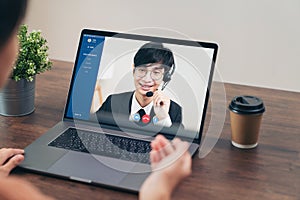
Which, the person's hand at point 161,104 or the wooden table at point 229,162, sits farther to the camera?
the person's hand at point 161,104

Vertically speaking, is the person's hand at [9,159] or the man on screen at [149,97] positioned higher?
the man on screen at [149,97]

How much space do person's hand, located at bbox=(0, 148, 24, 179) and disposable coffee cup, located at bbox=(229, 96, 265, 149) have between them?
564 mm

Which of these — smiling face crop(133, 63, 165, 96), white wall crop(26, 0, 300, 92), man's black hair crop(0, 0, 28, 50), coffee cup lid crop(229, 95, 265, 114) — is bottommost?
white wall crop(26, 0, 300, 92)

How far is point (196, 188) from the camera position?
116 cm

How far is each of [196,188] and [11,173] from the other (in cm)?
45

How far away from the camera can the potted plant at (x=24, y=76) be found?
1.47 meters

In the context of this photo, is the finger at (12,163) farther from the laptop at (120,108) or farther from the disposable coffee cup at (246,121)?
the disposable coffee cup at (246,121)

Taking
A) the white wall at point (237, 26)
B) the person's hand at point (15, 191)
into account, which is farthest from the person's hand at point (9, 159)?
the white wall at point (237, 26)

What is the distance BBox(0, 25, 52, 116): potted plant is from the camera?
1.47 metres

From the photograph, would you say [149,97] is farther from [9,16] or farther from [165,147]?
[9,16]

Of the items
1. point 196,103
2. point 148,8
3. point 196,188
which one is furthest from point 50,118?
point 148,8

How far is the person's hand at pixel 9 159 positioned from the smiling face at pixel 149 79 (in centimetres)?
37

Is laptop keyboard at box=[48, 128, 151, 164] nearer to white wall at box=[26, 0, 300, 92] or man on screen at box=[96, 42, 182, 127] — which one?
man on screen at box=[96, 42, 182, 127]

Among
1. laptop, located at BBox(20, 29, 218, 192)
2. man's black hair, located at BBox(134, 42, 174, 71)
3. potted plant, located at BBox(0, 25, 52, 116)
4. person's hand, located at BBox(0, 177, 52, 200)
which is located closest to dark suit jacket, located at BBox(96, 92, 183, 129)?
laptop, located at BBox(20, 29, 218, 192)
